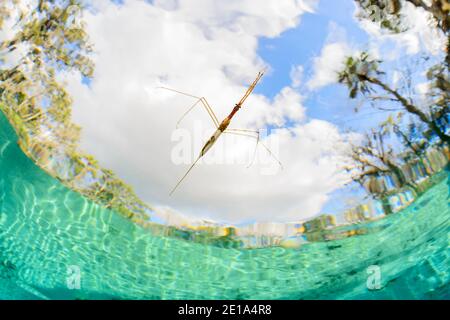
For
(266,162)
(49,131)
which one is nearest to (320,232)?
(266,162)

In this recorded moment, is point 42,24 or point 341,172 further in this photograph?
point 341,172

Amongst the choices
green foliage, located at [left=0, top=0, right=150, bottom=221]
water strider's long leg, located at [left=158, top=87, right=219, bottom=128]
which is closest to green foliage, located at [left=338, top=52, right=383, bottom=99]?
water strider's long leg, located at [left=158, top=87, right=219, bottom=128]

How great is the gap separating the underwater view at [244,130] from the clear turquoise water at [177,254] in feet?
0.25

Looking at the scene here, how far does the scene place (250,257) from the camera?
324 inches

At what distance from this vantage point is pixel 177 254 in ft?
27.6

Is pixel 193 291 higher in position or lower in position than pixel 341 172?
lower

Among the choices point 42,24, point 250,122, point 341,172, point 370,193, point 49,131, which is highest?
point 42,24

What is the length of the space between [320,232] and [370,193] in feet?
5.18

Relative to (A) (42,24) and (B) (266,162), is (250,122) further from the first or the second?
(A) (42,24)

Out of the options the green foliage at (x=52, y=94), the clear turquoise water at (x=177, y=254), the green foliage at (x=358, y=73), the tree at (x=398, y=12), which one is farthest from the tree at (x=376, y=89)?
the green foliage at (x=52, y=94)

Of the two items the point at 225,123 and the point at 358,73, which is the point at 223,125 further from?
the point at 358,73

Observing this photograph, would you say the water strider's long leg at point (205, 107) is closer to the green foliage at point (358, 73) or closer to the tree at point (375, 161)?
the green foliage at point (358, 73)

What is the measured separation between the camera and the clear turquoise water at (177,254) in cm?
757

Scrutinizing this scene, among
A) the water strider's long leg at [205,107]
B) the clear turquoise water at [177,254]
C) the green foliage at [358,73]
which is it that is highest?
the green foliage at [358,73]
